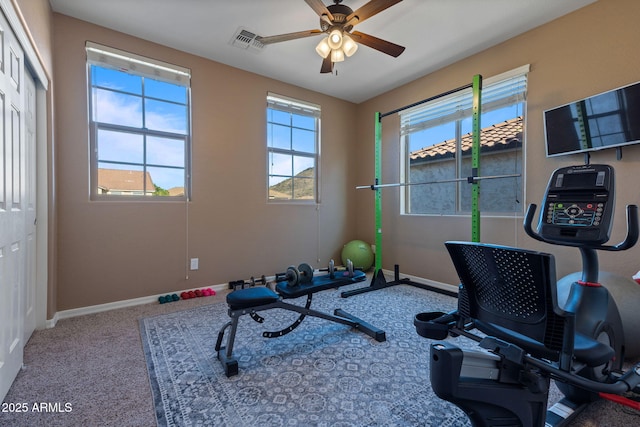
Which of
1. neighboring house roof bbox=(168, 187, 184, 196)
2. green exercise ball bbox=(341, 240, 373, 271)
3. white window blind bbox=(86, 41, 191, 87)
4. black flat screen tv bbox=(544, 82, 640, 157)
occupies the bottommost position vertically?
green exercise ball bbox=(341, 240, 373, 271)

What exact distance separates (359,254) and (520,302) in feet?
10.8

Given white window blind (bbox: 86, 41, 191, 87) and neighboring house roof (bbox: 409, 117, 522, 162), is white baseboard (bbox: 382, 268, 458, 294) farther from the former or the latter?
white window blind (bbox: 86, 41, 191, 87)

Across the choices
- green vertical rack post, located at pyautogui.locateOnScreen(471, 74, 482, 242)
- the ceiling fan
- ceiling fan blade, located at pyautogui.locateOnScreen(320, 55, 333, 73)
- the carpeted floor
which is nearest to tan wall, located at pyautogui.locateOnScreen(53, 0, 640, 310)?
green vertical rack post, located at pyautogui.locateOnScreen(471, 74, 482, 242)

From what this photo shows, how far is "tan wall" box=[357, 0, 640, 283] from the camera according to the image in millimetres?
2250

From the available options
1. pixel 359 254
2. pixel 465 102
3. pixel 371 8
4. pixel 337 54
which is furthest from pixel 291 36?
pixel 359 254

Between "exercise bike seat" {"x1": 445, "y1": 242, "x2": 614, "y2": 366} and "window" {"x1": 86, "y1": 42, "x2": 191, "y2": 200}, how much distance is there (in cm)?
308

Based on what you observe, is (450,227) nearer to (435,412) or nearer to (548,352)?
(435,412)

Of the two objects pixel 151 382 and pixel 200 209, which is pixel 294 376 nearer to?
pixel 151 382

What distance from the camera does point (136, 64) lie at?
297cm

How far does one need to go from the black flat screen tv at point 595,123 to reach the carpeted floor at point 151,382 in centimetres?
186

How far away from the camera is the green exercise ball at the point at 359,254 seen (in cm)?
425

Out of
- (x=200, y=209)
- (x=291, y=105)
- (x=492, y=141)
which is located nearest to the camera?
(x=492, y=141)

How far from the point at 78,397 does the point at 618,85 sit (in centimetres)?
422

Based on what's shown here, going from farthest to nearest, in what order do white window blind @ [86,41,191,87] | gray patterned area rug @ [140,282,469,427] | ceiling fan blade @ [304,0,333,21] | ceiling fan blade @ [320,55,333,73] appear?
white window blind @ [86,41,191,87] → ceiling fan blade @ [320,55,333,73] → ceiling fan blade @ [304,0,333,21] → gray patterned area rug @ [140,282,469,427]
